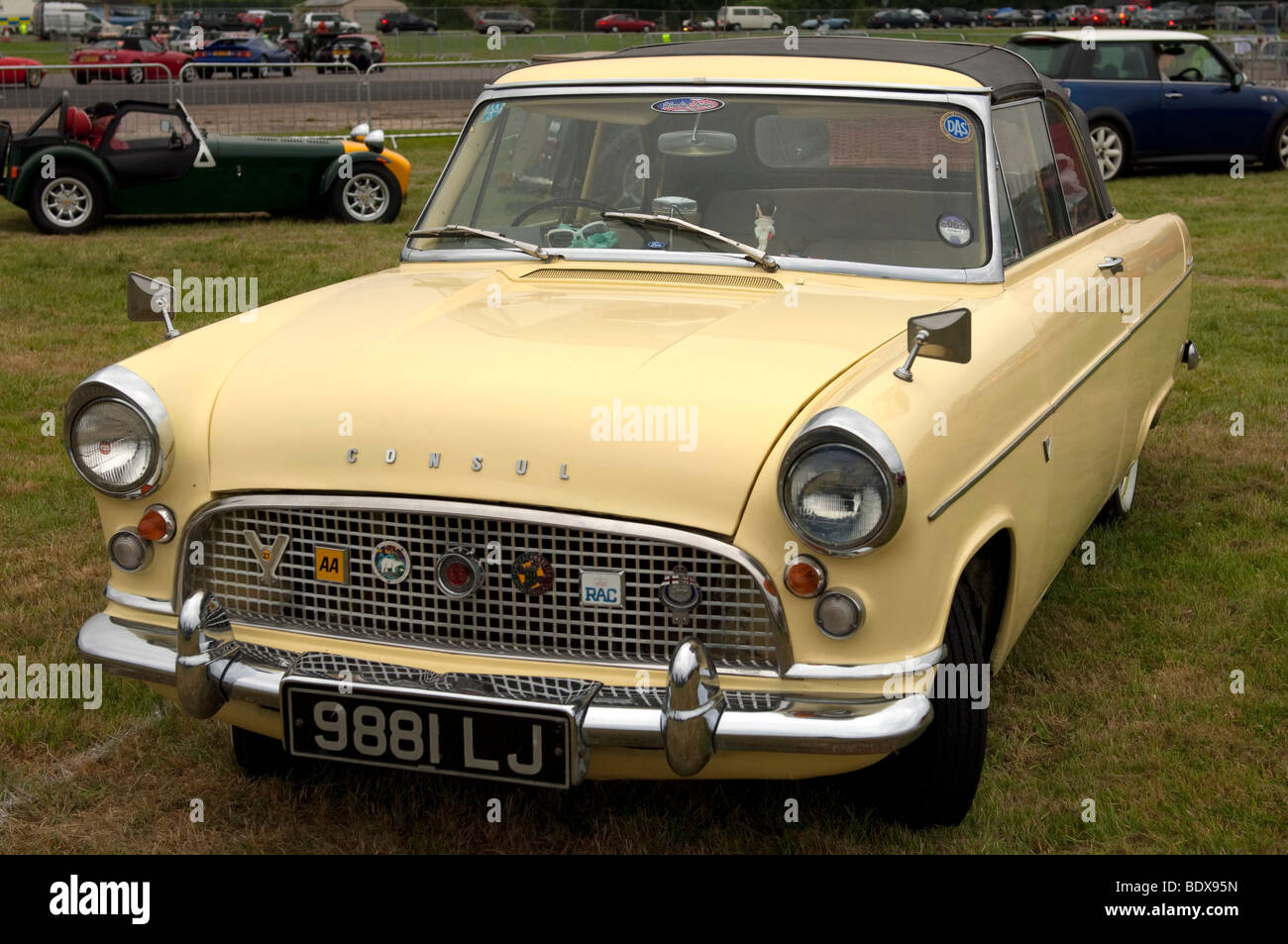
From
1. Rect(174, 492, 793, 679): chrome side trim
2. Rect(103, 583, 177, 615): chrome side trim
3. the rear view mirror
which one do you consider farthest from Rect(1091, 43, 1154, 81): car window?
Rect(103, 583, 177, 615): chrome side trim

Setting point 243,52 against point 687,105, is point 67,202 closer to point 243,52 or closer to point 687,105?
point 687,105

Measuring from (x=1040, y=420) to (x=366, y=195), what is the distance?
1034 centimetres

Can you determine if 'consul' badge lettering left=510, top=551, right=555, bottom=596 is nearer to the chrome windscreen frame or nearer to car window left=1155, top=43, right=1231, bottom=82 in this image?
the chrome windscreen frame

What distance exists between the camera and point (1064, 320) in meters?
3.75

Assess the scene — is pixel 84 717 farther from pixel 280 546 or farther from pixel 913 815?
pixel 913 815

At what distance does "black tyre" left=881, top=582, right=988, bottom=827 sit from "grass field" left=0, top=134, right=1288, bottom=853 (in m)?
0.06

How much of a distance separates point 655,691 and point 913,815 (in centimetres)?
80

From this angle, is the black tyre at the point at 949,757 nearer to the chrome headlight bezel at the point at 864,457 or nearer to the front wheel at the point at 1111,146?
the chrome headlight bezel at the point at 864,457

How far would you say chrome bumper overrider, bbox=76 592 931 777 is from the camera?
260 centimetres

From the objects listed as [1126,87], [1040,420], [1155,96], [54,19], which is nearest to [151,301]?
[1040,420]

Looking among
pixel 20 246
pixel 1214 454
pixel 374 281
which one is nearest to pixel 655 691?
pixel 374 281

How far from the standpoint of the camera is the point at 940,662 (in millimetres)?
2902

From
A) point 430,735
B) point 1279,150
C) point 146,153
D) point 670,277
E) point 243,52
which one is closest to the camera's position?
point 430,735

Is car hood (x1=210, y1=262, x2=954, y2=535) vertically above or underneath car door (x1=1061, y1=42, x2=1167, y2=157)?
underneath
